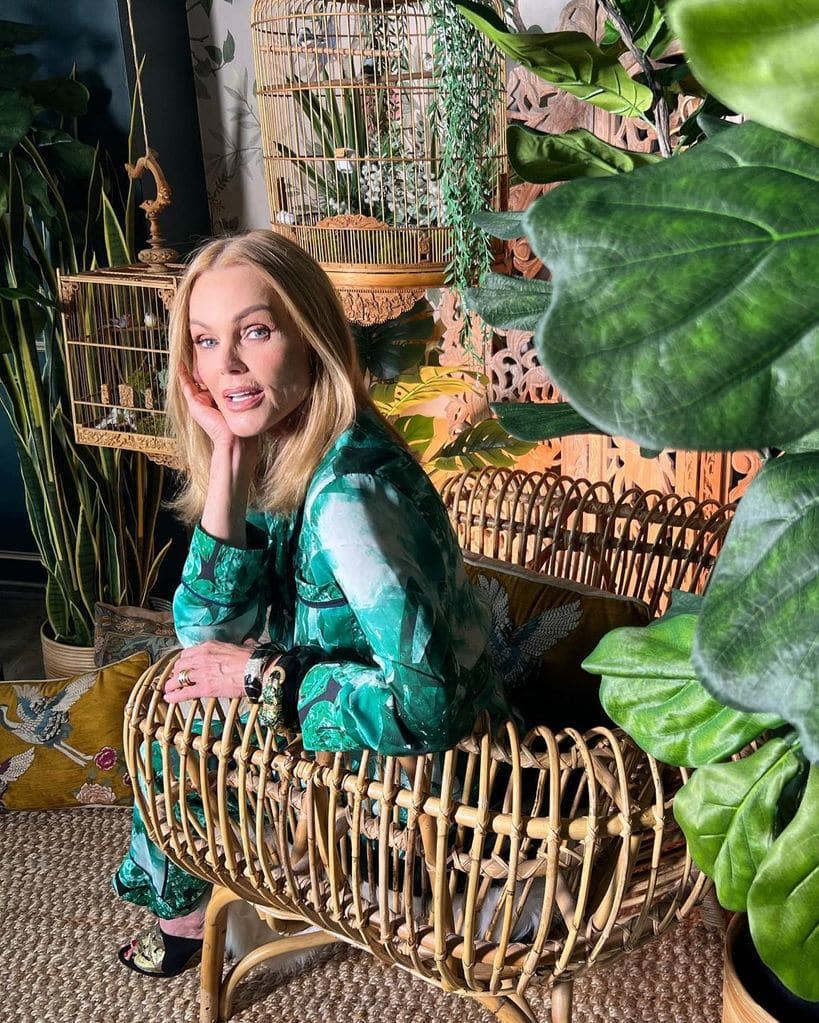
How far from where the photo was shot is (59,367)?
2734mm

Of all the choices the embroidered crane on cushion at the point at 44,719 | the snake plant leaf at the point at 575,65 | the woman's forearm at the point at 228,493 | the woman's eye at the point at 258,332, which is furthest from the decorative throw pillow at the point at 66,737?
the snake plant leaf at the point at 575,65

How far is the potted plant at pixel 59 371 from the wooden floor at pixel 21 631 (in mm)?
210

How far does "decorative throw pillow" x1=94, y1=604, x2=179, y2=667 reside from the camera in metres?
2.52

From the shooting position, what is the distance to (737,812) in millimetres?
624

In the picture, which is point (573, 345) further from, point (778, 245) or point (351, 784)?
point (351, 784)

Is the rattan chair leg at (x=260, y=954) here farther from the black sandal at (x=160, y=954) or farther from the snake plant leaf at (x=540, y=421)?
the snake plant leaf at (x=540, y=421)

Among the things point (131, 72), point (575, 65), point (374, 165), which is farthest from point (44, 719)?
point (575, 65)

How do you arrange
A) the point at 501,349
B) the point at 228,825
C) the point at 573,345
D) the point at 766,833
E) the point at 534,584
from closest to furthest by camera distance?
the point at 573,345, the point at 766,833, the point at 228,825, the point at 534,584, the point at 501,349

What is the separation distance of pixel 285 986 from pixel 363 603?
94 centimetres

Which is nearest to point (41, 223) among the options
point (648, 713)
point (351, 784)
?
point (351, 784)

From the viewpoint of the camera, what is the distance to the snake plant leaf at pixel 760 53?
0.97ft

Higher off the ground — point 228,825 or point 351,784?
point 351,784

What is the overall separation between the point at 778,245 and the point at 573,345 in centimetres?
7

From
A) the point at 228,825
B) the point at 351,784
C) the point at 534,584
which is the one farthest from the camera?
the point at 534,584
